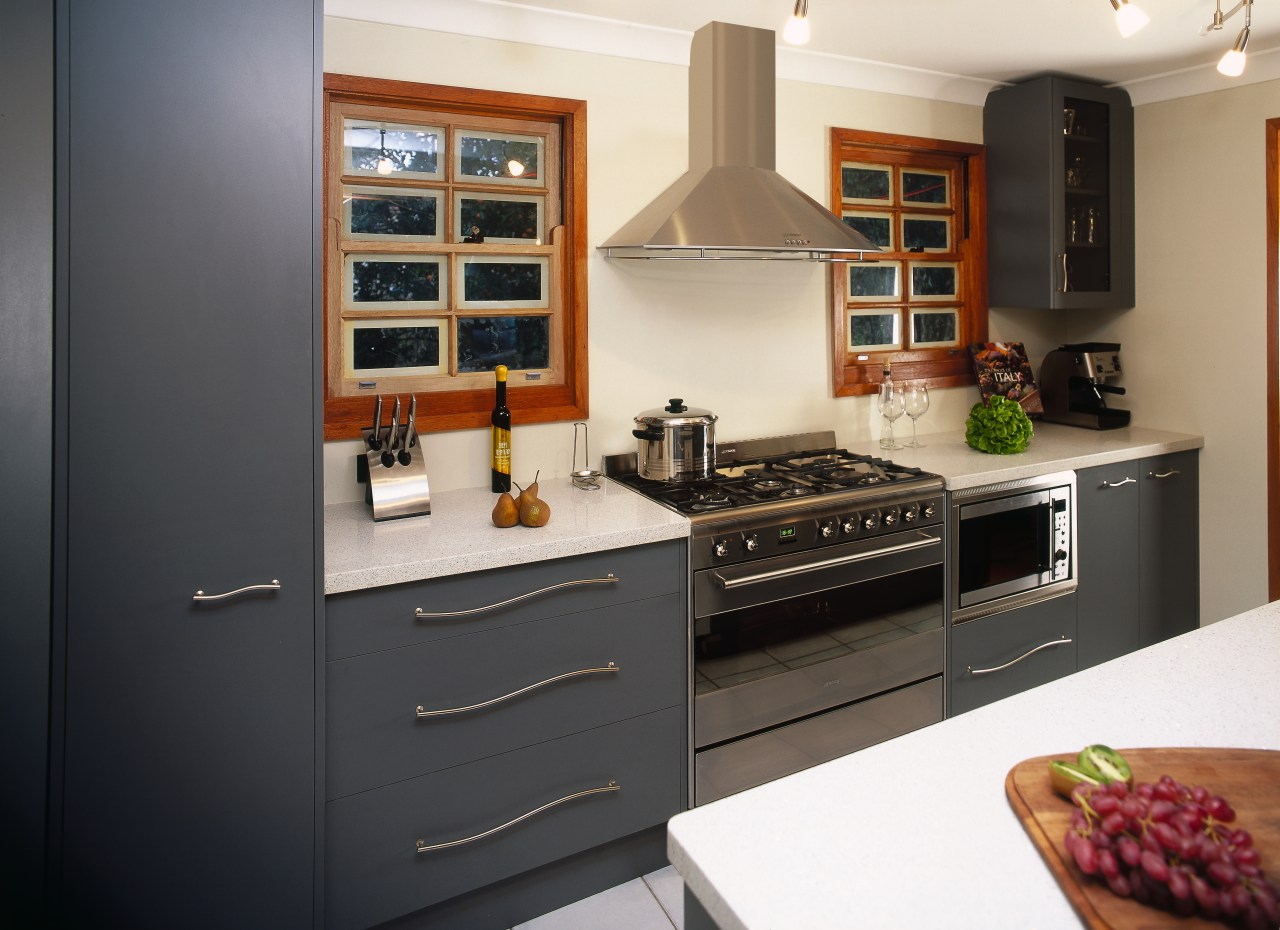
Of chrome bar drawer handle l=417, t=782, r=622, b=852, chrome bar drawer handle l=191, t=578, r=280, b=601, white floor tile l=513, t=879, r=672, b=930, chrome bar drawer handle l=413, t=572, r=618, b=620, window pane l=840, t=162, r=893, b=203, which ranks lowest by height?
white floor tile l=513, t=879, r=672, b=930

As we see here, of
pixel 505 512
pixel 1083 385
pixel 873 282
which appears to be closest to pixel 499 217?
pixel 505 512

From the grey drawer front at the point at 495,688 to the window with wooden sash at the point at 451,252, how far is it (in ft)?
2.75

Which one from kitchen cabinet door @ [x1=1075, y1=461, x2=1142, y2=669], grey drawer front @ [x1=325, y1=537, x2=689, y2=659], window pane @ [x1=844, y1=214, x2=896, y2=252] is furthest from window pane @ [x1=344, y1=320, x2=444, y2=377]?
kitchen cabinet door @ [x1=1075, y1=461, x2=1142, y2=669]

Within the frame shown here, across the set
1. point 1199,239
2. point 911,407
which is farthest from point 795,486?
point 1199,239

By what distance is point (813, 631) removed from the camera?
2.52 metres

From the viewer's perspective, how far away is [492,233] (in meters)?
2.73

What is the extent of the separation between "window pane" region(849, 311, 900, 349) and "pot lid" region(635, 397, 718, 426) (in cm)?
101

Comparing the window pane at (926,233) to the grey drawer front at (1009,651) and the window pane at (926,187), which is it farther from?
the grey drawer front at (1009,651)

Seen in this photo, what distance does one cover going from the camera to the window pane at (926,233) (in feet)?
11.7

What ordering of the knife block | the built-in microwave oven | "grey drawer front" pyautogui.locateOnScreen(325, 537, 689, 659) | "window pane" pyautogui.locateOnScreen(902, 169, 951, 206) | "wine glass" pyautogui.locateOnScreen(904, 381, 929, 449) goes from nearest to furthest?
"grey drawer front" pyautogui.locateOnScreen(325, 537, 689, 659)
the knife block
the built-in microwave oven
"wine glass" pyautogui.locateOnScreen(904, 381, 929, 449)
"window pane" pyautogui.locateOnScreen(902, 169, 951, 206)

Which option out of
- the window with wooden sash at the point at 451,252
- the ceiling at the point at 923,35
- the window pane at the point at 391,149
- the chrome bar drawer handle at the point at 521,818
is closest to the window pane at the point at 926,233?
the ceiling at the point at 923,35

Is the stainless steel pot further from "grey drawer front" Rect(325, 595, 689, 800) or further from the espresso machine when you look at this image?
the espresso machine

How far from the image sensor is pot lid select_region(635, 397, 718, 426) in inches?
105

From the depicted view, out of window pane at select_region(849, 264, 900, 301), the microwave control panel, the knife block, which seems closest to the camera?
the knife block
